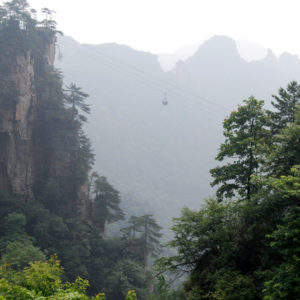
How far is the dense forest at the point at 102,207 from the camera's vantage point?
10797 millimetres

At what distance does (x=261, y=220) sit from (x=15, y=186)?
2657 cm

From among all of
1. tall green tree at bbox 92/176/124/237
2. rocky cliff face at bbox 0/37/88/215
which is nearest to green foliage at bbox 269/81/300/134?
tall green tree at bbox 92/176/124/237

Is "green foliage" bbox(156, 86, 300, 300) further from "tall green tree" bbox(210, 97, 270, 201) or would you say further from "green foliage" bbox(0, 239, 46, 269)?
"green foliage" bbox(0, 239, 46, 269)

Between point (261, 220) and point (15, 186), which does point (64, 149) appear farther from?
point (261, 220)

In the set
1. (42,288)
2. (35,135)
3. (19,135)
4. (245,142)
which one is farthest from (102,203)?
(42,288)

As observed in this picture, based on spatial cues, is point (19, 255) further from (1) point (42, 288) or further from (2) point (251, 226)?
(2) point (251, 226)

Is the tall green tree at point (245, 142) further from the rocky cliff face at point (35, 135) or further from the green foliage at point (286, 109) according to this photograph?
the rocky cliff face at point (35, 135)

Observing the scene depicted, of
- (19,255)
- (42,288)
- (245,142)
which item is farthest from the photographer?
(19,255)

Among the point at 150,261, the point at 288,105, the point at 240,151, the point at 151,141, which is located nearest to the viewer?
the point at 240,151

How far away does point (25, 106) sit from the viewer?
103 feet

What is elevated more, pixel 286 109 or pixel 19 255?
pixel 286 109

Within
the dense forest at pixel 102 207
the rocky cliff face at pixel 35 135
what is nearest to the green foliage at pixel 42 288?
the dense forest at pixel 102 207


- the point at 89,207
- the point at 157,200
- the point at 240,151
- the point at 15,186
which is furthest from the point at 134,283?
the point at 157,200

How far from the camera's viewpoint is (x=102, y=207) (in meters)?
36.2
